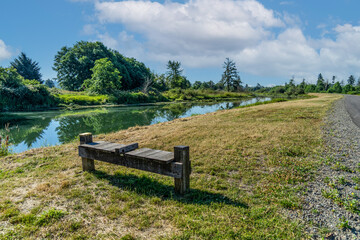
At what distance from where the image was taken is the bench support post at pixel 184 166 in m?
3.52

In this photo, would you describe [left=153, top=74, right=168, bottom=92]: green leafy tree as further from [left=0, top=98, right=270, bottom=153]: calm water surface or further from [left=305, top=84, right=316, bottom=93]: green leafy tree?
[left=305, top=84, right=316, bottom=93]: green leafy tree

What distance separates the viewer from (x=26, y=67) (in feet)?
213

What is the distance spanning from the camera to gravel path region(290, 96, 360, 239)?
9.27 ft

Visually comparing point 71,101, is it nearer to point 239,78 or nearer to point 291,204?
point 291,204

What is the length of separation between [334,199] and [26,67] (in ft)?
269

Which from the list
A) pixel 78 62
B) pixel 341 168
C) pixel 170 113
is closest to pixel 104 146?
pixel 341 168

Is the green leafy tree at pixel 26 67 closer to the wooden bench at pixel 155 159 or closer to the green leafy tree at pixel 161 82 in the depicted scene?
the green leafy tree at pixel 161 82

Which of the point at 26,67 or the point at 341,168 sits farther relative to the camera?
the point at 26,67

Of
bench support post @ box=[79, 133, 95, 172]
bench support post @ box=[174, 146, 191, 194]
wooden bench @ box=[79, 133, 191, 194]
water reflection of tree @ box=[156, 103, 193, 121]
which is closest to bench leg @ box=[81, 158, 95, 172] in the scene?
bench support post @ box=[79, 133, 95, 172]

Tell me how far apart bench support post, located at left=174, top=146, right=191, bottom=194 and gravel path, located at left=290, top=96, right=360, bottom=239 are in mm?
1741

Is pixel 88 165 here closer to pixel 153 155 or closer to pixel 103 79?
pixel 153 155

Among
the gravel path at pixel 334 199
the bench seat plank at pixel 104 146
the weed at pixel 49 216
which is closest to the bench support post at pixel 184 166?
the bench seat plank at pixel 104 146

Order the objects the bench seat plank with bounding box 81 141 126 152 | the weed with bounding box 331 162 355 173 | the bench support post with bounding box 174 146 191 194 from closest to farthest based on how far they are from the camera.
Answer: the bench support post with bounding box 174 146 191 194
the bench seat plank with bounding box 81 141 126 152
the weed with bounding box 331 162 355 173

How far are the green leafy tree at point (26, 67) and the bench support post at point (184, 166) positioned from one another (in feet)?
254
